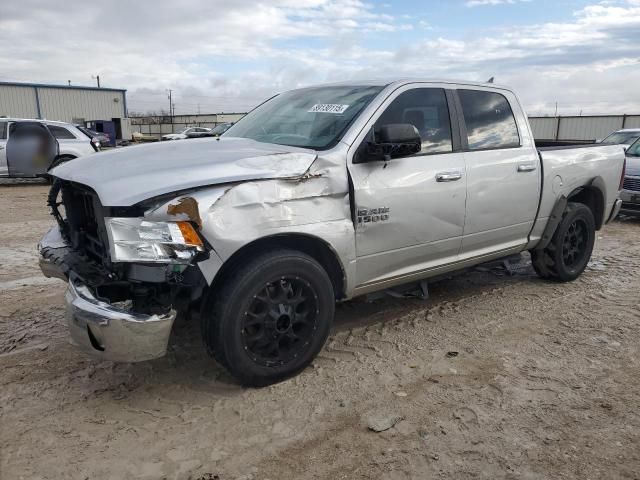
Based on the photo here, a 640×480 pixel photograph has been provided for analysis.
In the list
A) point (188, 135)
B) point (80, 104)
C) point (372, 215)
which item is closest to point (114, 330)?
point (372, 215)

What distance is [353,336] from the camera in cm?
419

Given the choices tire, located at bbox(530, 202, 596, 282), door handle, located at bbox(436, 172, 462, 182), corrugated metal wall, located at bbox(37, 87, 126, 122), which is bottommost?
tire, located at bbox(530, 202, 596, 282)

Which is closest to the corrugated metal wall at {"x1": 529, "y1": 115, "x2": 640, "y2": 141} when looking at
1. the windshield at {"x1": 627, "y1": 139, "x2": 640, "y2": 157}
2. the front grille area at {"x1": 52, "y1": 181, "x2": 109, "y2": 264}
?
the windshield at {"x1": 627, "y1": 139, "x2": 640, "y2": 157}

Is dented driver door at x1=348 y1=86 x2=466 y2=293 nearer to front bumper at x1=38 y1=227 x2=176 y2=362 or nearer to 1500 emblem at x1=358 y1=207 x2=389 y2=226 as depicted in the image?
1500 emblem at x1=358 y1=207 x2=389 y2=226

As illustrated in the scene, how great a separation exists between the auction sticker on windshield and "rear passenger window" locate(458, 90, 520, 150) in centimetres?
115

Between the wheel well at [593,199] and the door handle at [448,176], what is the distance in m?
2.17

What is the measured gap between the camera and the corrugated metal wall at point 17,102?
36625mm

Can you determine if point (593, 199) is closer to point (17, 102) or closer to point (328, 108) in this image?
point (328, 108)

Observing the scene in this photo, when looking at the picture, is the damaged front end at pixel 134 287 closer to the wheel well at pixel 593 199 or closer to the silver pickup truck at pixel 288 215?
the silver pickup truck at pixel 288 215

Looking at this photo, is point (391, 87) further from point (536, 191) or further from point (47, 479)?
point (47, 479)

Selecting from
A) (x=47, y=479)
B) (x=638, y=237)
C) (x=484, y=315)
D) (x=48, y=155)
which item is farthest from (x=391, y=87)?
(x=48, y=155)

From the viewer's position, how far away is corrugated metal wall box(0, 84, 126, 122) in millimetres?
37062

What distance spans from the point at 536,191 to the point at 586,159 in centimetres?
98

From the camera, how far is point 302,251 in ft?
11.4
